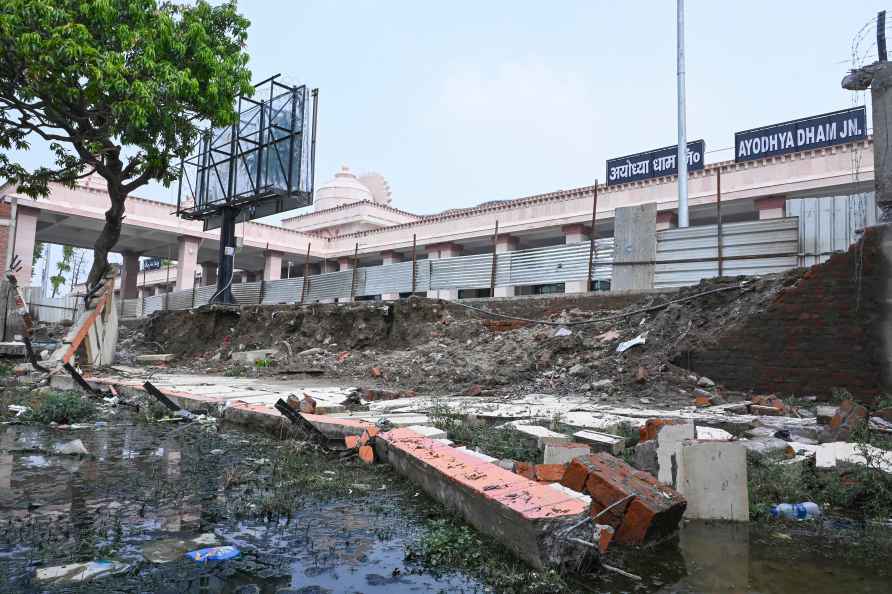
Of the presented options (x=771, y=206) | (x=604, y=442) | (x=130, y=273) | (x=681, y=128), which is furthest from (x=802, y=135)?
(x=130, y=273)

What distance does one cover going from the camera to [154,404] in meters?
6.10

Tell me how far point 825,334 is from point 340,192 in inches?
1089

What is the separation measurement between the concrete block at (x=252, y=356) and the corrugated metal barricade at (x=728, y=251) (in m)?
8.32

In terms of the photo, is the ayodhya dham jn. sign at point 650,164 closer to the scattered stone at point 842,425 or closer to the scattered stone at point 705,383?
the scattered stone at point 705,383

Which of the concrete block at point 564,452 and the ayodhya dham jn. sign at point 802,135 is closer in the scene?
the concrete block at point 564,452

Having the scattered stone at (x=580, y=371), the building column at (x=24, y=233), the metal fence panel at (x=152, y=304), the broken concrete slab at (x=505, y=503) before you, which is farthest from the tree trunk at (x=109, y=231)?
the building column at (x=24, y=233)

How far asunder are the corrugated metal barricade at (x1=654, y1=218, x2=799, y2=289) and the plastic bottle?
6211 mm

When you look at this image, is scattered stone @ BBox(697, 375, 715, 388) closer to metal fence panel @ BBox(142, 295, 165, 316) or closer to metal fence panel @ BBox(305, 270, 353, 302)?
metal fence panel @ BBox(305, 270, 353, 302)

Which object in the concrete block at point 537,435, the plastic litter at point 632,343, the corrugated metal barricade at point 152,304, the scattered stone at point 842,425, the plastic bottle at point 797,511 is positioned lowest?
the plastic bottle at point 797,511

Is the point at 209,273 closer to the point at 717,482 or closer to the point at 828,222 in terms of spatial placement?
the point at 828,222

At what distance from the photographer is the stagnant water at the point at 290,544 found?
6.32 feet

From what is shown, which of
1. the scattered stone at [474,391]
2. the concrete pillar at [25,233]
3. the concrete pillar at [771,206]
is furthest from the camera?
the concrete pillar at [25,233]

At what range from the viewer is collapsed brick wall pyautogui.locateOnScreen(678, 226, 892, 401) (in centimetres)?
565

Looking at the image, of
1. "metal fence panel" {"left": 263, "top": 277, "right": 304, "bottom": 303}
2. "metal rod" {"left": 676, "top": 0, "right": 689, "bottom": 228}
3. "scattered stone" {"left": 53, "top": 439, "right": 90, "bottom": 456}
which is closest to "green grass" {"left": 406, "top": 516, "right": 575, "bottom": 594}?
"scattered stone" {"left": 53, "top": 439, "right": 90, "bottom": 456}
